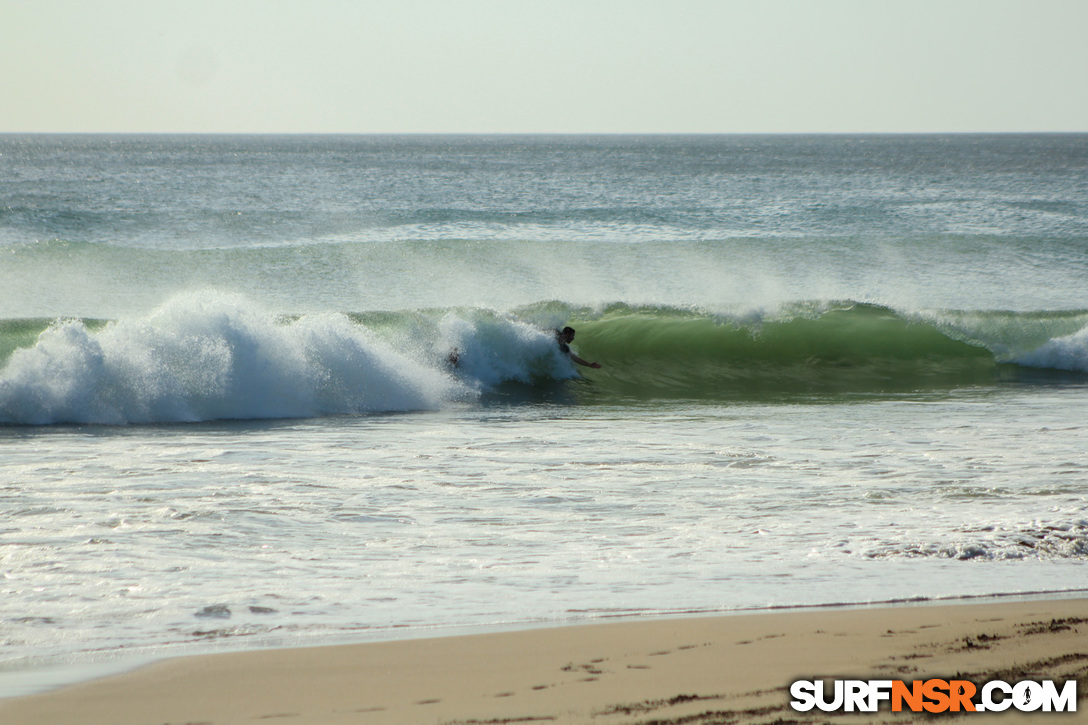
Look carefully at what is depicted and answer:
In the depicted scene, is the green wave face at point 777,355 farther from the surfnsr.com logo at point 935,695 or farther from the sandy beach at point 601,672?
the surfnsr.com logo at point 935,695

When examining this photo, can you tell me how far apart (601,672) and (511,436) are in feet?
17.1

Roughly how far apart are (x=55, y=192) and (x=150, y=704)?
44920 millimetres

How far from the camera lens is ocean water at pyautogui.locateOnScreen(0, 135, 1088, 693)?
4.59m

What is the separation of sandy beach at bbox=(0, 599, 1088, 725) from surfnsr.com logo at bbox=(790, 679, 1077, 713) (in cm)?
5

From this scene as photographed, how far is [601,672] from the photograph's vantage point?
354 centimetres

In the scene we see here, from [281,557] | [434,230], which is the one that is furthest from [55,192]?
[281,557]

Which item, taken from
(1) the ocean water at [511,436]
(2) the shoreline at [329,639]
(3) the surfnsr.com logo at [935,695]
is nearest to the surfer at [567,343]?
(1) the ocean water at [511,436]

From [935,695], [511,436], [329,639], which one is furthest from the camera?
[511,436]

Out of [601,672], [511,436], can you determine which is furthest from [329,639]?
[511,436]

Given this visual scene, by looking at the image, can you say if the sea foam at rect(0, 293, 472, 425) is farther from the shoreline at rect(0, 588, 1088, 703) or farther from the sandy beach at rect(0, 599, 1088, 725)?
the sandy beach at rect(0, 599, 1088, 725)

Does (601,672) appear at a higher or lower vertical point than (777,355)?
lower

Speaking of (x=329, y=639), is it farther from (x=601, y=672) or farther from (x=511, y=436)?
(x=511, y=436)

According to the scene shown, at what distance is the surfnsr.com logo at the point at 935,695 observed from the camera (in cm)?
317

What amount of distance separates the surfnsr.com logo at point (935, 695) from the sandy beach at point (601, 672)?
0.17 feet
